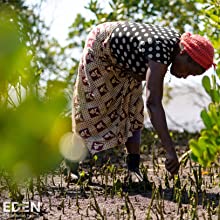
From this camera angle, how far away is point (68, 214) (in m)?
2.31

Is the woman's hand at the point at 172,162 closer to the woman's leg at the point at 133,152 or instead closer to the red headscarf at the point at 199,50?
the red headscarf at the point at 199,50

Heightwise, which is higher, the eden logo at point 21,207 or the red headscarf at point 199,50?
the red headscarf at point 199,50

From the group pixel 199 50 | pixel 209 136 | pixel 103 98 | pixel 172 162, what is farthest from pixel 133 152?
pixel 209 136

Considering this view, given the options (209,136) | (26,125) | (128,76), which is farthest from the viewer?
(128,76)

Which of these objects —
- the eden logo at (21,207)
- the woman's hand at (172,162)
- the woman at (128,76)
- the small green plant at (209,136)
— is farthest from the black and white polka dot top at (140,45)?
the small green plant at (209,136)

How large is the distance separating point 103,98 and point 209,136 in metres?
1.66

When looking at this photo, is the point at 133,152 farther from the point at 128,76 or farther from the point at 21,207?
the point at 21,207

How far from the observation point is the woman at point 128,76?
2504 millimetres

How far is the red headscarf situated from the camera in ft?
8.21

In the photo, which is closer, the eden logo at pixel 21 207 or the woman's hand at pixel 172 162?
the eden logo at pixel 21 207

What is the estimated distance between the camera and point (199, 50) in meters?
2.50

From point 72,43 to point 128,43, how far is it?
121 inches

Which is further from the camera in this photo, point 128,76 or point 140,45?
point 128,76

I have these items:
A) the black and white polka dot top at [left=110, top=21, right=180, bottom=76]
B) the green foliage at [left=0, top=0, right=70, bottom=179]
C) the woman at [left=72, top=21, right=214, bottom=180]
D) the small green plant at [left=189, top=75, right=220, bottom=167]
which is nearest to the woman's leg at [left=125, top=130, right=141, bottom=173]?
the woman at [left=72, top=21, right=214, bottom=180]
